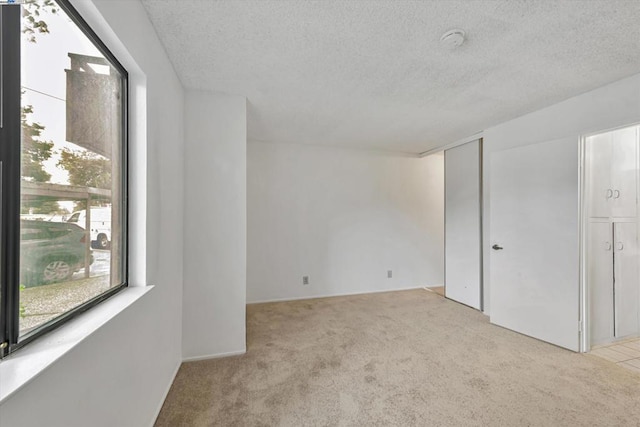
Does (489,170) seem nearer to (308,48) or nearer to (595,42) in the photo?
(595,42)

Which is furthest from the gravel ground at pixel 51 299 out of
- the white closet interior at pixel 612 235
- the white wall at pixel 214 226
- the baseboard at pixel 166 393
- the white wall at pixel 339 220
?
the white closet interior at pixel 612 235

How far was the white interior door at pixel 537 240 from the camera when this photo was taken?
107 inches

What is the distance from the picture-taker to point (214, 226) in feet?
8.38

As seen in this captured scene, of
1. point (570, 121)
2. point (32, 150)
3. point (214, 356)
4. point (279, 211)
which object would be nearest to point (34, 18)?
point (32, 150)

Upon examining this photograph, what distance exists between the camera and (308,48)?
192cm

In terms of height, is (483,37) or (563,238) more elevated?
(483,37)

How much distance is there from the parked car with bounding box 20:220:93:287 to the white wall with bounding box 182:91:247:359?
134 cm

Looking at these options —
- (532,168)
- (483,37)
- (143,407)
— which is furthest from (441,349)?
(483,37)

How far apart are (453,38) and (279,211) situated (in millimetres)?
3179

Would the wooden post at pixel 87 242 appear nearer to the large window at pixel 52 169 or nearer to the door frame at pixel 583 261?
the large window at pixel 52 169

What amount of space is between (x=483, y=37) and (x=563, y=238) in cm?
220

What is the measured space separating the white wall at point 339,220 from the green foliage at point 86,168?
283cm

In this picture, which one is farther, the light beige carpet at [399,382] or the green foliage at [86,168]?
the light beige carpet at [399,382]

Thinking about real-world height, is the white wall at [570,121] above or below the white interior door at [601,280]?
above
